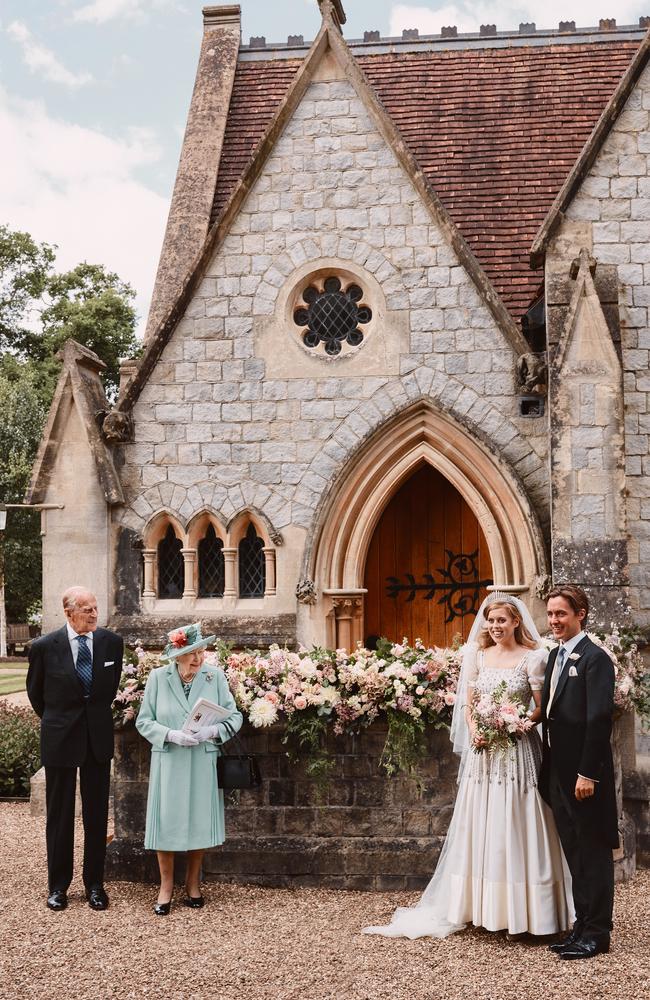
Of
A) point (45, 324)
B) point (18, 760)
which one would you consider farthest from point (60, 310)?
point (18, 760)

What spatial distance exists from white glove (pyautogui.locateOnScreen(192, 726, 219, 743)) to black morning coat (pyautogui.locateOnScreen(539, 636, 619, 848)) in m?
1.91

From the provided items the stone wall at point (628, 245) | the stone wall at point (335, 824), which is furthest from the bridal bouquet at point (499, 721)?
the stone wall at point (628, 245)

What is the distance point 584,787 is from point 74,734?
2911mm

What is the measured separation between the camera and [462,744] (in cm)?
575

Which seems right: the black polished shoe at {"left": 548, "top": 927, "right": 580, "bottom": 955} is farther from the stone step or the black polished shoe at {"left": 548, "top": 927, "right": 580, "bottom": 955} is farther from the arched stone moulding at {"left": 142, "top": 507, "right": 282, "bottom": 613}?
the arched stone moulding at {"left": 142, "top": 507, "right": 282, "bottom": 613}

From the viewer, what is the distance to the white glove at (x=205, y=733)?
6.05 meters

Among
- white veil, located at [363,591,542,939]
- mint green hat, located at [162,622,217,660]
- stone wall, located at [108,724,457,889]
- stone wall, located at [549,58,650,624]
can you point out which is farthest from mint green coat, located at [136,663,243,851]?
stone wall, located at [549,58,650,624]

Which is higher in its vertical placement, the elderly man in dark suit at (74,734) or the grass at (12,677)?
the elderly man in dark suit at (74,734)

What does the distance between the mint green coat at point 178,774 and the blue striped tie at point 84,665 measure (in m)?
0.37

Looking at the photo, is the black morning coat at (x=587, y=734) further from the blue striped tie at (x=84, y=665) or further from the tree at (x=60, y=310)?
the tree at (x=60, y=310)

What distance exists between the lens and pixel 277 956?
17.3ft

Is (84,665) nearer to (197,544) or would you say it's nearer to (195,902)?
(195,902)

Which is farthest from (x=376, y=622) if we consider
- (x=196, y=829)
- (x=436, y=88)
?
(x=436, y=88)

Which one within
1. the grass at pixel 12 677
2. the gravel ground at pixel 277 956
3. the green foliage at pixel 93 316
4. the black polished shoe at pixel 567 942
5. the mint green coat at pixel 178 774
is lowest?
the gravel ground at pixel 277 956
